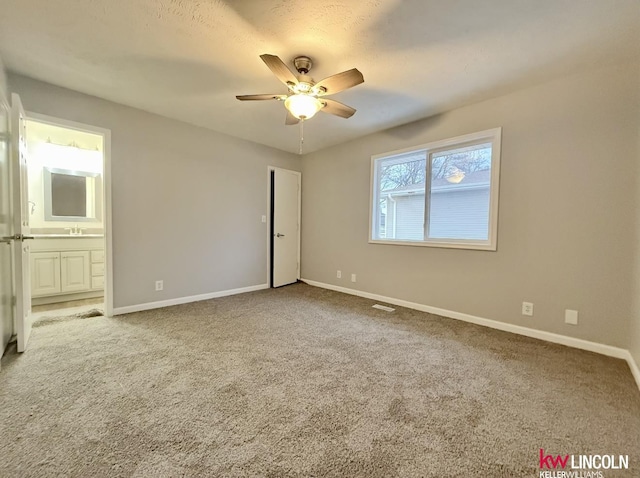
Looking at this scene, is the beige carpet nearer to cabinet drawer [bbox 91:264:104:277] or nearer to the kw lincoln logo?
the kw lincoln logo

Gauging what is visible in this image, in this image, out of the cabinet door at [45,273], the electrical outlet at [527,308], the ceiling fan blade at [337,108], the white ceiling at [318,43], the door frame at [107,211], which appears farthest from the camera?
the cabinet door at [45,273]

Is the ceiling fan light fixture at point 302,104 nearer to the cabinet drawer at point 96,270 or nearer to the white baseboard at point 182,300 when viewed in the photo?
the white baseboard at point 182,300

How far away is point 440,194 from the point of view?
10.8 feet

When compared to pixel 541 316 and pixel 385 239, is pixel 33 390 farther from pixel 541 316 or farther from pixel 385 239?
pixel 541 316

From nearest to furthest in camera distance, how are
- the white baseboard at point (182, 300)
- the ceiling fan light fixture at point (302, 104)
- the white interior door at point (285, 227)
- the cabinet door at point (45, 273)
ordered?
the ceiling fan light fixture at point (302, 104) < the white baseboard at point (182, 300) < the cabinet door at point (45, 273) < the white interior door at point (285, 227)

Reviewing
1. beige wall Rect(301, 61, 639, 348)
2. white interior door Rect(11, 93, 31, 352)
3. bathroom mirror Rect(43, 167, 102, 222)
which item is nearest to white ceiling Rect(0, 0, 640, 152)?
beige wall Rect(301, 61, 639, 348)

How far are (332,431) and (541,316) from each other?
2367mm

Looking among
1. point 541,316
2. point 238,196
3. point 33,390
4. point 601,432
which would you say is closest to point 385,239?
point 541,316

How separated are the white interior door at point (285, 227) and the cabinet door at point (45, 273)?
9.60 ft

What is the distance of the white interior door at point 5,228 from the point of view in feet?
6.62

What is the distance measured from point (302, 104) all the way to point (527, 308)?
9.29ft

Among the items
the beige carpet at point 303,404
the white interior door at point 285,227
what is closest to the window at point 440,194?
the beige carpet at point 303,404

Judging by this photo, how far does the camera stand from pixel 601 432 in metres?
1.39

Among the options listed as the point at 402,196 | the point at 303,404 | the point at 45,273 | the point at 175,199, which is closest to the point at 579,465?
the point at 303,404
